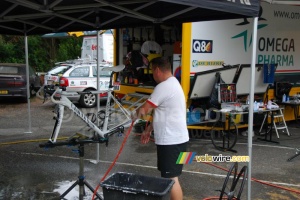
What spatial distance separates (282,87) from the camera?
8.69 meters

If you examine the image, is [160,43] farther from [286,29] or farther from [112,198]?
[112,198]

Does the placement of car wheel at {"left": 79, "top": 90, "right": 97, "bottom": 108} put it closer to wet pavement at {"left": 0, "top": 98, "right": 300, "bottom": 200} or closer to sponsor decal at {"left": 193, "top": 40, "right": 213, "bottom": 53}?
wet pavement at {"left": 0, "top": 98, "right": 300, "bottom": 200}

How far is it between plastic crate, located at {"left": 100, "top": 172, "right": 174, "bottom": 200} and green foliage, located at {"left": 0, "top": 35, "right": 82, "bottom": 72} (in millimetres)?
21819

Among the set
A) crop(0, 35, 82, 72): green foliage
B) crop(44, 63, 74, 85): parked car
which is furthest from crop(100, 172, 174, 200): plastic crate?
crop(0, 35, 82, 72): green foliage

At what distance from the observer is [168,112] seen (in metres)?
3.77

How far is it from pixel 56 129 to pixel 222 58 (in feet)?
13.1

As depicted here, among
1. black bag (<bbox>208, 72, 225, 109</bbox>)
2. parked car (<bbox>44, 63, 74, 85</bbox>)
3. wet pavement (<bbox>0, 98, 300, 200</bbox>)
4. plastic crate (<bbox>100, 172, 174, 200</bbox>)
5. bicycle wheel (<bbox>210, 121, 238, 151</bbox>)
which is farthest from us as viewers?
parked car (<bbox>44, 63, 74, 85</bbox>)

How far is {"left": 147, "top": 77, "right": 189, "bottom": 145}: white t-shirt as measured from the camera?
12.2ft

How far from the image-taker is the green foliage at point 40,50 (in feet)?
77.4

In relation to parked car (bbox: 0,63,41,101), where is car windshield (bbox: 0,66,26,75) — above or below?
above

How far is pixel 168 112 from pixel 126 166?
2650mm

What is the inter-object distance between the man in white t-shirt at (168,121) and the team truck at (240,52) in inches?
130

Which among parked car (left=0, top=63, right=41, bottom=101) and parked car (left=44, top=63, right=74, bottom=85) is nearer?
parked car (left=44, top=63, right=74, bottom=85)

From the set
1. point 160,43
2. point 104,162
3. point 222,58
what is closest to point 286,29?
point 222,58
